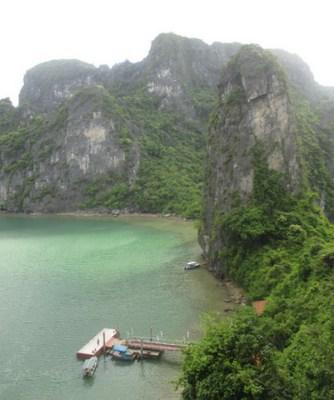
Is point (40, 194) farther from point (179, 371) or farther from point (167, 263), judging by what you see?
→ point (179, 371)

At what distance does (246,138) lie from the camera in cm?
4156

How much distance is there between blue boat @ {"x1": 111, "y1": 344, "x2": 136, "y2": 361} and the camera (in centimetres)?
2475

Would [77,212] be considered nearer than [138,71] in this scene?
Yes

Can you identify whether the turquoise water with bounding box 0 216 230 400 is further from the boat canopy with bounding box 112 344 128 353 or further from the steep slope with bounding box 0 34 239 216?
the steep slope with bounding box 0 34 239 216

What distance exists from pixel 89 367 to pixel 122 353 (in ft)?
7.36

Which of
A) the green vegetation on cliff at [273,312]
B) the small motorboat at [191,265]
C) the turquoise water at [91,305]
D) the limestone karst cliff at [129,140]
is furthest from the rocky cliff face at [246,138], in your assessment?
the limestone karst cliff at [129,140]

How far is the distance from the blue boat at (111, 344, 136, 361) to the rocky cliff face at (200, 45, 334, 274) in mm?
→ 15195

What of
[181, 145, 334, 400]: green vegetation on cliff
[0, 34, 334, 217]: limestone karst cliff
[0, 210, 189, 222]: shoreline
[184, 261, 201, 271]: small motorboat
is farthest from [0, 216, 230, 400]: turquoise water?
[0, 34, 334, 217]: limestone karst cliff

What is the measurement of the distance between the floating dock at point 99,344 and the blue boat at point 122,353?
665 millimetres

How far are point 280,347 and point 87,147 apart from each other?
81.8 metres

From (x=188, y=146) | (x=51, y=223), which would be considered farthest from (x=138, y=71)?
(x=51, y=223)

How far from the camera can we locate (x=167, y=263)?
145 ft

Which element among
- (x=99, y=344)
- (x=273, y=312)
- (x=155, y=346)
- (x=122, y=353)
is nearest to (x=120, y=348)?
(x=122, y=353)

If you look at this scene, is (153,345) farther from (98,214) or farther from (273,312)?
(98,214)
